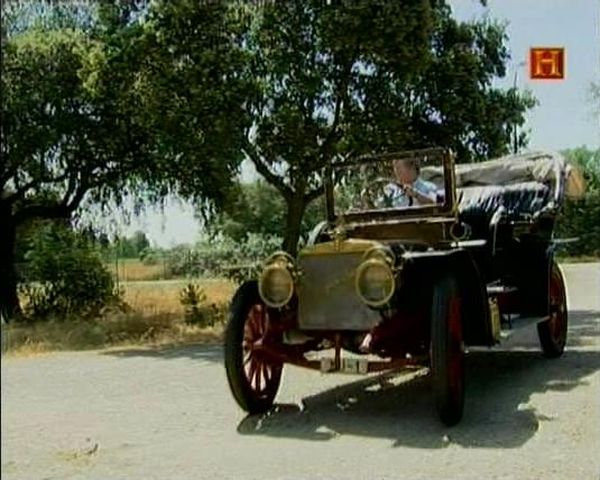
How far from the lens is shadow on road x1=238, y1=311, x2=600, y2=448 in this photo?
2.18 m

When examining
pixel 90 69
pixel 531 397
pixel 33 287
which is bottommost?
pixel 531 397

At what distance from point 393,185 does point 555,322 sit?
3.75 ft

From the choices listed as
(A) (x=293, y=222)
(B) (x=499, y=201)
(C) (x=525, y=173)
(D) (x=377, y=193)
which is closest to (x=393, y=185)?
(D) (x=377, y=193)

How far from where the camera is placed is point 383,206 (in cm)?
276

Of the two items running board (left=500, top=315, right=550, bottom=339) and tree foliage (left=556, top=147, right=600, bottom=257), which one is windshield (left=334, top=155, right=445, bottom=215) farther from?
tree foliage (left=556, top=147, right=600, bottom=257)

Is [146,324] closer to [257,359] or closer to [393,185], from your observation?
[257,359]

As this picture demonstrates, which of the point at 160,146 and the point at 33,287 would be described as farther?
the point at 160,146

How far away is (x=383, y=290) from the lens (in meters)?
2.25

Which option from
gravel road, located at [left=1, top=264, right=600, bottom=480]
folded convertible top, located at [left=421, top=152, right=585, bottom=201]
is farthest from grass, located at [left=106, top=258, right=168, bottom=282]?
folded convertible top, located at [left=421, top=152, right=585, bottom=201]

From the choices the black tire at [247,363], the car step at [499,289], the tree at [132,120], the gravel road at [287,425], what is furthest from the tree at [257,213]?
the car step at [499,289]

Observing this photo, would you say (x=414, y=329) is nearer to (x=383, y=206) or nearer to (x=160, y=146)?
(x=383, y=206)

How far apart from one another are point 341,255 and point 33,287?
0.90 meters

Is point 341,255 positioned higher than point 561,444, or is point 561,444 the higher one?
point 341,255

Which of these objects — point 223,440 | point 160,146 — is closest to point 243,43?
point 160,146
